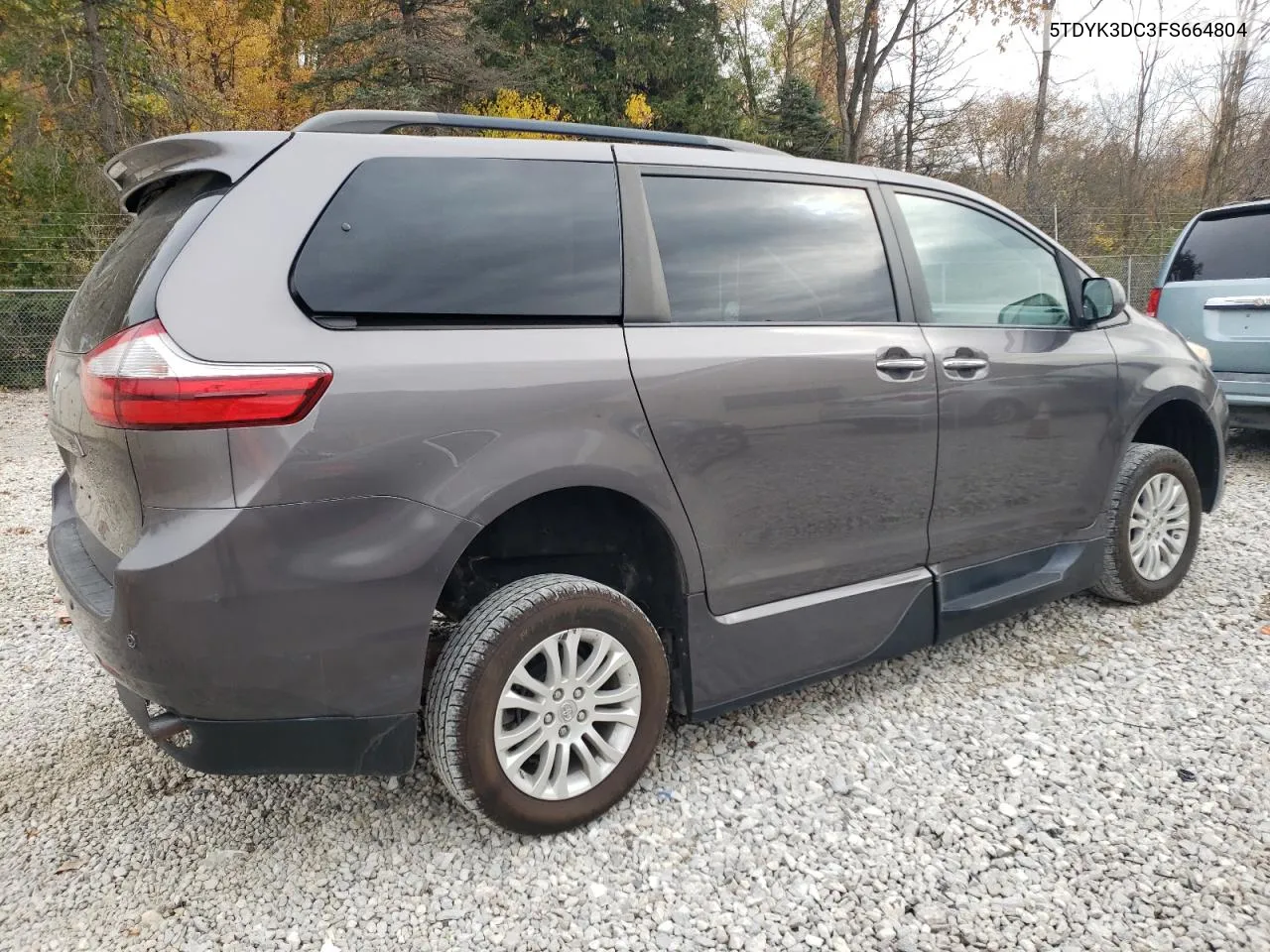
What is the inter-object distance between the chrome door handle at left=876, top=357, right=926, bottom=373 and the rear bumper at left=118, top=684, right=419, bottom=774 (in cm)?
177

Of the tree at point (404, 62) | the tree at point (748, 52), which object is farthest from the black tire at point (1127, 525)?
the tree at point (748, 52)

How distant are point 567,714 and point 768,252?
1.50 m

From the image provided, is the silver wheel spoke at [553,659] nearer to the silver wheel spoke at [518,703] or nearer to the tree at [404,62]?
the silver wheel spoke at [518,703]

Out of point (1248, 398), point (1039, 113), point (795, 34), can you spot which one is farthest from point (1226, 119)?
point (1248, 398)

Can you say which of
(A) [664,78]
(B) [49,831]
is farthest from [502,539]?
(A) [664,78]

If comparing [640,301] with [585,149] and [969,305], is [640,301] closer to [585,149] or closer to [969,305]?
[585,149]

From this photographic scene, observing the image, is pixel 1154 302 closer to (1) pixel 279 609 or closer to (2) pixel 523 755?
(2) pixel 523 755

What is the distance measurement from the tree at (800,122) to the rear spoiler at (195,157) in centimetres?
2302

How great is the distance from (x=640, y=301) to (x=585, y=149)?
0.47 meters

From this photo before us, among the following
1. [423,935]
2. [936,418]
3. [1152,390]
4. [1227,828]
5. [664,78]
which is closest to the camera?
[423,935]

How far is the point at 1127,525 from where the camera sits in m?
3.69

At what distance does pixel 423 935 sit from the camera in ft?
6.74

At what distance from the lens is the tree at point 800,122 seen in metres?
23.5

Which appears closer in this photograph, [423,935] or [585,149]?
[423,935]
